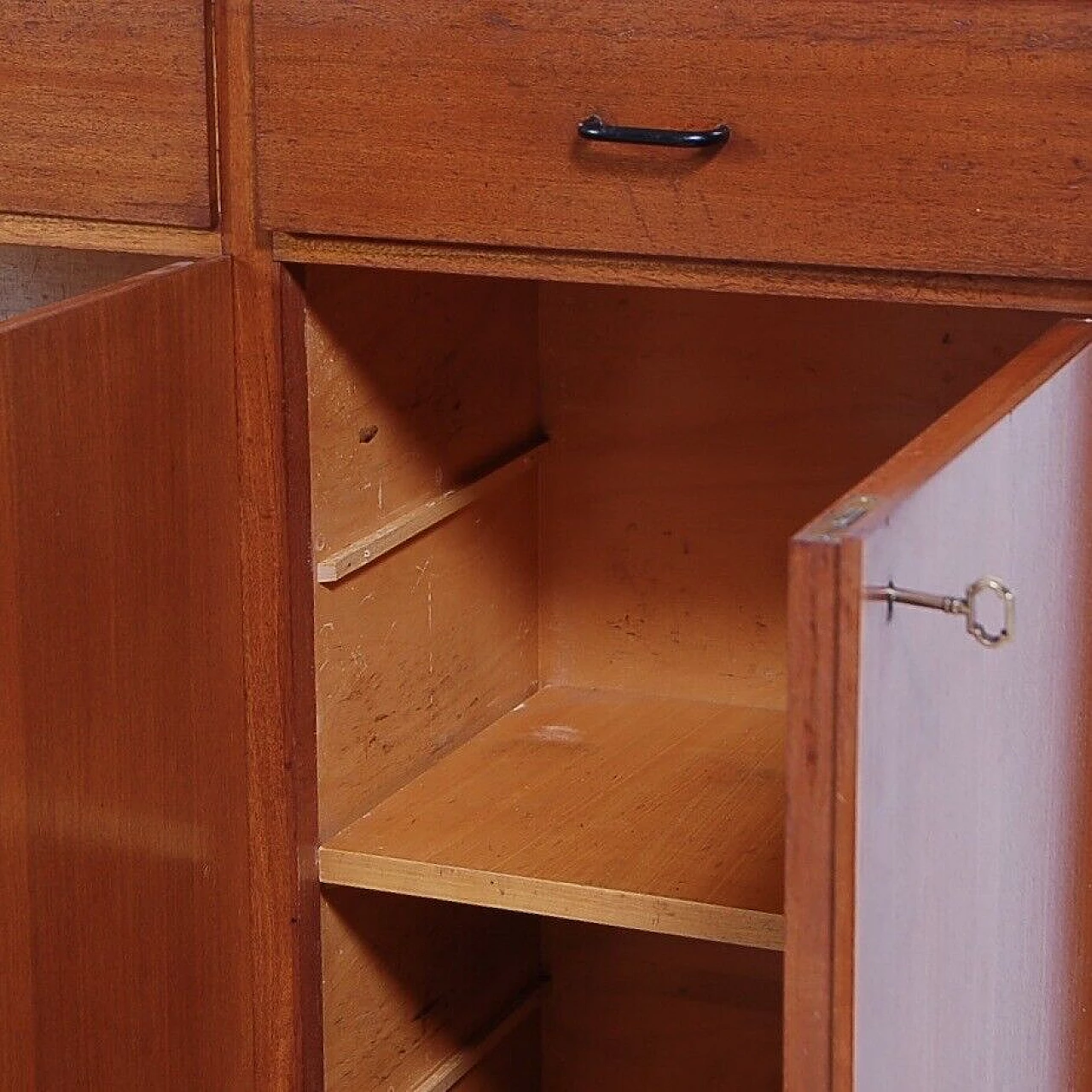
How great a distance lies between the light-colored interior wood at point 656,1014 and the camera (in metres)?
1.42

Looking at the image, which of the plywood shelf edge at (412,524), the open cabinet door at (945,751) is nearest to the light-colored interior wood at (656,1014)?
the plywood shelf edge at (412,524)

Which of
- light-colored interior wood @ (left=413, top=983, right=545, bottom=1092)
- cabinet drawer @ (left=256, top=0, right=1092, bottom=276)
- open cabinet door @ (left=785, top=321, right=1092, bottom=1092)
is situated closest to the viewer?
open cabinet door @ (left=785, top=321, right=1092, bottom=1092)

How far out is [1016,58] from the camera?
848 millimetres

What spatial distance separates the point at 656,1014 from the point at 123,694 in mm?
645

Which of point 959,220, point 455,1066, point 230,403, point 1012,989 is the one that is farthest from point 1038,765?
point 455,1066

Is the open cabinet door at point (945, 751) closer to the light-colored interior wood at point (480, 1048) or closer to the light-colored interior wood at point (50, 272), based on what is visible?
the light-colored interior wood at point (480, 1048)

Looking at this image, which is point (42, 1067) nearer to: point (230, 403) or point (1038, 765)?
point (230, 403)

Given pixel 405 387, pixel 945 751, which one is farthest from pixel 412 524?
pixel 945 751

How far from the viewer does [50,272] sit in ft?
4.75

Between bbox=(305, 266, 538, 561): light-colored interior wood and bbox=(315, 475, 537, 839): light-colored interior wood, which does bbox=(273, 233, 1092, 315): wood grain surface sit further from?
bbox=(315, 475, 537, 839): light-colored interior wood

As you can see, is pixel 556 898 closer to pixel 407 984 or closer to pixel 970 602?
pixel 407 984

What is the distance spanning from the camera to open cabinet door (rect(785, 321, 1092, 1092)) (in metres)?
0.65

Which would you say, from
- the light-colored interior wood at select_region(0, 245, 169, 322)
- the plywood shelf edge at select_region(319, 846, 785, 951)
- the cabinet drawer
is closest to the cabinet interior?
the plywood shelf edge at select_region(319, 846, 785, 951)

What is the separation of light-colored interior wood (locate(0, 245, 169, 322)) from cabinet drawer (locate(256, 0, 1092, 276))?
46cm
